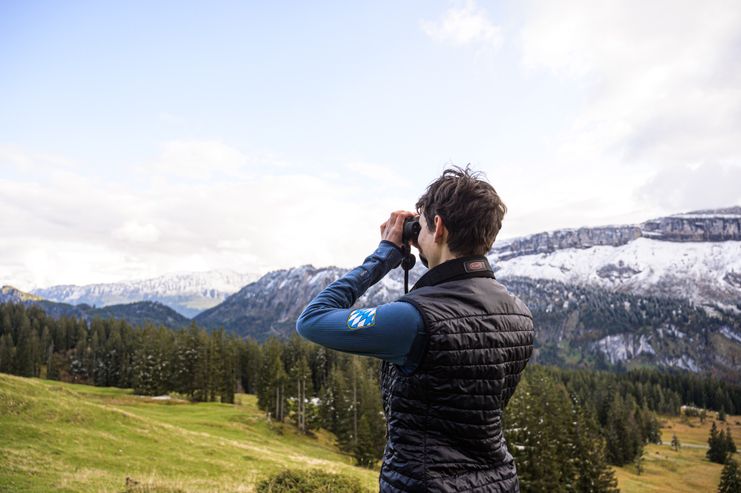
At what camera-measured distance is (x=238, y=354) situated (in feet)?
296

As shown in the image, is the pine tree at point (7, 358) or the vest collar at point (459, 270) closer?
the vest collar at point (459, 270)

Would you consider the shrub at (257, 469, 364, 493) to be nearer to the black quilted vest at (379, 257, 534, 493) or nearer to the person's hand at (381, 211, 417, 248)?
the black quilted vest at (379, 257, 534, 493)

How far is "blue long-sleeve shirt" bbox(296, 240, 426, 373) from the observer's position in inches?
114

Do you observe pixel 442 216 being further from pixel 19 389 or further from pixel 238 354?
pixel 238 354

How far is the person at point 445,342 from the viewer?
297 centimetres

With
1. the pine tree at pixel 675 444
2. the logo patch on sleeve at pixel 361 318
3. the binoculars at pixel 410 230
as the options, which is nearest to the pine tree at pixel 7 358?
the binoculars at pixel 410 230

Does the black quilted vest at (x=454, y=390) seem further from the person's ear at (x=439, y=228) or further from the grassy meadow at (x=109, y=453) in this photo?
the grassy meadow at (x=109, y=453)

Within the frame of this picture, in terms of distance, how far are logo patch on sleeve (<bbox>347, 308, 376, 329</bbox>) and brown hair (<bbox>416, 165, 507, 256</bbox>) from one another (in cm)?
84

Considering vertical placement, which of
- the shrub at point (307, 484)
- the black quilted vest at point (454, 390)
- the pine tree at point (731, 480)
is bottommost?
the pine tree at point (731, 480)

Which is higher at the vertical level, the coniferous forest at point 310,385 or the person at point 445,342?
the person at point 445,342

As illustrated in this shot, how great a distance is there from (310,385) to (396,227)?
70.7 m

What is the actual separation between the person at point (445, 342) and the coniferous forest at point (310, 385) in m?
36.3

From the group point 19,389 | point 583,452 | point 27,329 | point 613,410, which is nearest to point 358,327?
point 19,389

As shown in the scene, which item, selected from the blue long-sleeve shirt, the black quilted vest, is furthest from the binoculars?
the blue long-sleeve shirt
